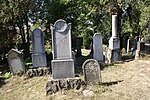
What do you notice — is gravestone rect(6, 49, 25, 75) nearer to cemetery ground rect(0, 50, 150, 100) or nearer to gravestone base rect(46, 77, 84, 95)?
cemetery ground rect(0, 50, 150, 100)

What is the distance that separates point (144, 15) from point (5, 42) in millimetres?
13224

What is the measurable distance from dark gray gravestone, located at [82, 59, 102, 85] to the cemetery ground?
0.29 meters

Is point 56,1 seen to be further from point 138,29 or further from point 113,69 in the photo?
point 138,29

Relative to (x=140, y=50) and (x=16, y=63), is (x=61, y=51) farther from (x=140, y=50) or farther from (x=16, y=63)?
(x=140, y=50)

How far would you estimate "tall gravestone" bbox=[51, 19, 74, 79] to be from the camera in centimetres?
855

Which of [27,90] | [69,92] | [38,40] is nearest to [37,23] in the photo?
[38,40]

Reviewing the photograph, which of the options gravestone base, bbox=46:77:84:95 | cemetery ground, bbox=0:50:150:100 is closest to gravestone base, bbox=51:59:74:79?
gravestone base, bbox=46:77:84:95

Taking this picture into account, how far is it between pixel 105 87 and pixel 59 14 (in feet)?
33.6

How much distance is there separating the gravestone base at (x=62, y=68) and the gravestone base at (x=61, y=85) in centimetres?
31

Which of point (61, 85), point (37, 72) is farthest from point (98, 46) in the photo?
point (61, 85)

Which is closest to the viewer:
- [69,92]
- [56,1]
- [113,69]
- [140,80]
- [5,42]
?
[69,92]

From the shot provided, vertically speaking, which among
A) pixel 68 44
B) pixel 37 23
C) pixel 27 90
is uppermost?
pixel 37 23

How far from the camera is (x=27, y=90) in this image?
9.32 meters

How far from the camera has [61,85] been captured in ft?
27.5
